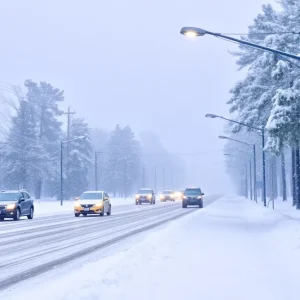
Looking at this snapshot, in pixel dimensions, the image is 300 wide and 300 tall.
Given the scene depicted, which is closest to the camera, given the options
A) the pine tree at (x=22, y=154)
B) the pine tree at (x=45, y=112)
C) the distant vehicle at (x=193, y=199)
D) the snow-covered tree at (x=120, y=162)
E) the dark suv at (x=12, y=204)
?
the dark suv at (x=12, y=204)

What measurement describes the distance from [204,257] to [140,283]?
13.9 feet

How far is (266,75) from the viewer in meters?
41.6

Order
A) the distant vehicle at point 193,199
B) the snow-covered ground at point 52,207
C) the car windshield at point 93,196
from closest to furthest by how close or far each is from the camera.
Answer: the car windshield at point 93,196 < the snow-covered ground at point 52,207 < the distant vehicle at point 193,199

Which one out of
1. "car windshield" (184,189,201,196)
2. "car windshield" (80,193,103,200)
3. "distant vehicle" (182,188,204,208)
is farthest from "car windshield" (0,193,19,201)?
"car windshield" (184,189,201,196)

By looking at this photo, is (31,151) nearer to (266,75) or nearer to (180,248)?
(266,75)

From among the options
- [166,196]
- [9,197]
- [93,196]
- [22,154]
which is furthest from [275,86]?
[22,154]

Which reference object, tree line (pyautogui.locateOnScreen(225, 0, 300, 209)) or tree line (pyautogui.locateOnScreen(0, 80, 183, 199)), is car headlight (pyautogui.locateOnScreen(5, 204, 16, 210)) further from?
tree line (pyautogui.locateOnScreen(0, 80, 183, 199))

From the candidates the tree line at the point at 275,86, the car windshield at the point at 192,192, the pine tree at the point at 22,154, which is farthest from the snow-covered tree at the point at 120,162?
the tree line at the point at 275,86

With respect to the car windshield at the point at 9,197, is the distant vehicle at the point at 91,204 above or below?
below

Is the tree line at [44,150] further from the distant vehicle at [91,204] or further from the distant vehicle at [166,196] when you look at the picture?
the distant vehicle at [91,204]

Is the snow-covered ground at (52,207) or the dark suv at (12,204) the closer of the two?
the dark suv at (12,204)

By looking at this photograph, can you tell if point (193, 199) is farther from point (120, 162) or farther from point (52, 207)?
point (120, 162)

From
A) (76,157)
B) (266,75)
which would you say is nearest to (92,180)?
(76,157)

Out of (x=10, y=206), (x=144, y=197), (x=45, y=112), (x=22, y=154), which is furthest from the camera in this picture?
(x=45, y=112)
